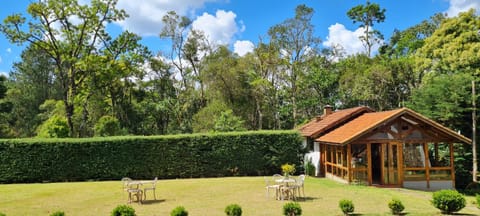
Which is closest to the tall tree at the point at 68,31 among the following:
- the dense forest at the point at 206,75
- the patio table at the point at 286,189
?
the dense forest at the point at 206,75

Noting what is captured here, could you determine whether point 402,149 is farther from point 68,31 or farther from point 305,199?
point 68,31

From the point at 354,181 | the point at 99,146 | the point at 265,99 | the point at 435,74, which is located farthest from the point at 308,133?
the point at 265,99

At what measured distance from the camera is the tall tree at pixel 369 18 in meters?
38.6

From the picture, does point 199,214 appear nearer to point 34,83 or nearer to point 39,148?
point 39,148

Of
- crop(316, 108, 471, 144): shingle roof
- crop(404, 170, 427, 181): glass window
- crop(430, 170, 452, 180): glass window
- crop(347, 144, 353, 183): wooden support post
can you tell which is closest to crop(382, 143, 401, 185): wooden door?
crop(404, 170, 427, 181): glass window

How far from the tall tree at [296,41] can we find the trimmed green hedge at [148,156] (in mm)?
13503

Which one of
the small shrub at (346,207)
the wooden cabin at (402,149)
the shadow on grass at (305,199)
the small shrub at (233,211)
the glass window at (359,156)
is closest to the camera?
the small shrub at (233,211)

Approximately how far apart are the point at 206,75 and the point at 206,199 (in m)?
22.2

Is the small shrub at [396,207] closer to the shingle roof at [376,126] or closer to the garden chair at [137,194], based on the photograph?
the shingle roof at [376,126]

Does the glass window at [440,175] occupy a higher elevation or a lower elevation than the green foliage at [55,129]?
lower

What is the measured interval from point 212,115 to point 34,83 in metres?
25.5

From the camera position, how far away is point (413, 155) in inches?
Result: 661

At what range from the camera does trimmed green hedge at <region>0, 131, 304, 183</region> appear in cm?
1973

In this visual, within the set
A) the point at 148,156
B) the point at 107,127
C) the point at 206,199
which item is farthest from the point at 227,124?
the point at 206,199
